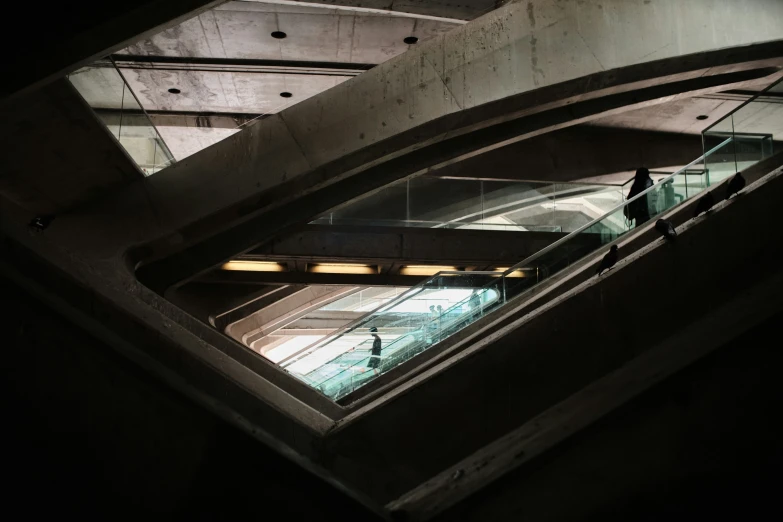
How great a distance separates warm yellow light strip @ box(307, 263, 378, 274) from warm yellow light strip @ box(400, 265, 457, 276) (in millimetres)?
709

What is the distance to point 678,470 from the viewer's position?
3.26 meters

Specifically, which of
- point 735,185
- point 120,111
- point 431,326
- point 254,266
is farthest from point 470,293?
point 735,185

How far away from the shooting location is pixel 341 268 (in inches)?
577

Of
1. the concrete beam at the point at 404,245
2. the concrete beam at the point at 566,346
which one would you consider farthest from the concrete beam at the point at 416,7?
the concrete beam at the point at 566,346

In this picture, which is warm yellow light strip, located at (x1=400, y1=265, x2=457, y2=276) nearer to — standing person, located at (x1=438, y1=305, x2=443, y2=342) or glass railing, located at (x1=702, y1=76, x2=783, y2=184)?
standing person, located at (x1=438, y1=305, x2=443, y2=342)

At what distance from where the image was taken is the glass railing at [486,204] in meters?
13.6

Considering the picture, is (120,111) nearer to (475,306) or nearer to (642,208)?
(475,306)

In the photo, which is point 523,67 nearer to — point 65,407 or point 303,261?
point 303,261

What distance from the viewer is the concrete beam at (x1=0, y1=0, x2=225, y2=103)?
13.4ft

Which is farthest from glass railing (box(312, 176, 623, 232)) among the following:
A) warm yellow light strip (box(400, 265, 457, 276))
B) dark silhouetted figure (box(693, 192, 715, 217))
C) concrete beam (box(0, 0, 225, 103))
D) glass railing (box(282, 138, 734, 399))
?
dark silhouetted figure (box(693, 192, 715, 217))

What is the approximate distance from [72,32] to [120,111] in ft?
12.2

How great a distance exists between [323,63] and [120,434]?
1119 centimetres

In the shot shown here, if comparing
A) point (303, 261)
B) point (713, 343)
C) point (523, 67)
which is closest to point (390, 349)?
point (303, 261)

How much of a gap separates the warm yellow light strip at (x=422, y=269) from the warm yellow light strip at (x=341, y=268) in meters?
0.71
